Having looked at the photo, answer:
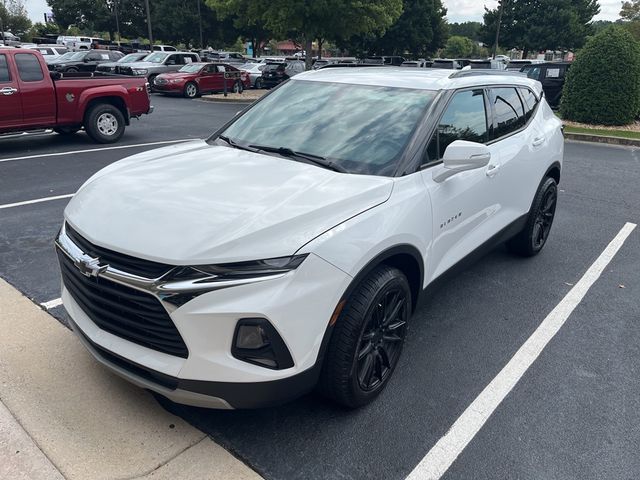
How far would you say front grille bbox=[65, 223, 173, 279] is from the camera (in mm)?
2264

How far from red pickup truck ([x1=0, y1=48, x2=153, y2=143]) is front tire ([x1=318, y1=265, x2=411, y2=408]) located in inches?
337

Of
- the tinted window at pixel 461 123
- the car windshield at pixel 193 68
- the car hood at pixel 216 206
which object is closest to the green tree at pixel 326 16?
the car windshield at pixel 193 68

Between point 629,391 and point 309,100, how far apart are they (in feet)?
9.18

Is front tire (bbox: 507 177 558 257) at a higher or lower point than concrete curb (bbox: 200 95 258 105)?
lower

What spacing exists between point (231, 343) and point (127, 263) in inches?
23.4

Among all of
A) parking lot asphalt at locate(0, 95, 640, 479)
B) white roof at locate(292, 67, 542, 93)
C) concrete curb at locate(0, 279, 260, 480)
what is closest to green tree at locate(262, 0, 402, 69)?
parking lot asphalt at locate(0, 95, 640, 479)

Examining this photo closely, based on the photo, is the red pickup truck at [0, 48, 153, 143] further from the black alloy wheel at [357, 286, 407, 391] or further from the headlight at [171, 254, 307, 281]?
the black alloy wheel at [357, 286, 407, 391]

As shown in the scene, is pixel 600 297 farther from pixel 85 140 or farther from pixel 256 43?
pixel 256 43

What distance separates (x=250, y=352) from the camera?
229cm

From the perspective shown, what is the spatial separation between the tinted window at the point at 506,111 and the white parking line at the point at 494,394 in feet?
4.94

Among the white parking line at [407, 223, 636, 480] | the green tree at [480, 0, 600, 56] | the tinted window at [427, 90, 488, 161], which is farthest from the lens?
the green tree at [480, 0, 600, 56]

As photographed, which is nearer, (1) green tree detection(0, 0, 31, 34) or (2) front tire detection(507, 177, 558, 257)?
(2) front tire detection(507, 177, 558, 257)

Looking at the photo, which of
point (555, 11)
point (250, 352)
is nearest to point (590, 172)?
point (250, 352)

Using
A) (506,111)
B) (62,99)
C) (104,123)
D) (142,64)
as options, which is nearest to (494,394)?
(506,111)
